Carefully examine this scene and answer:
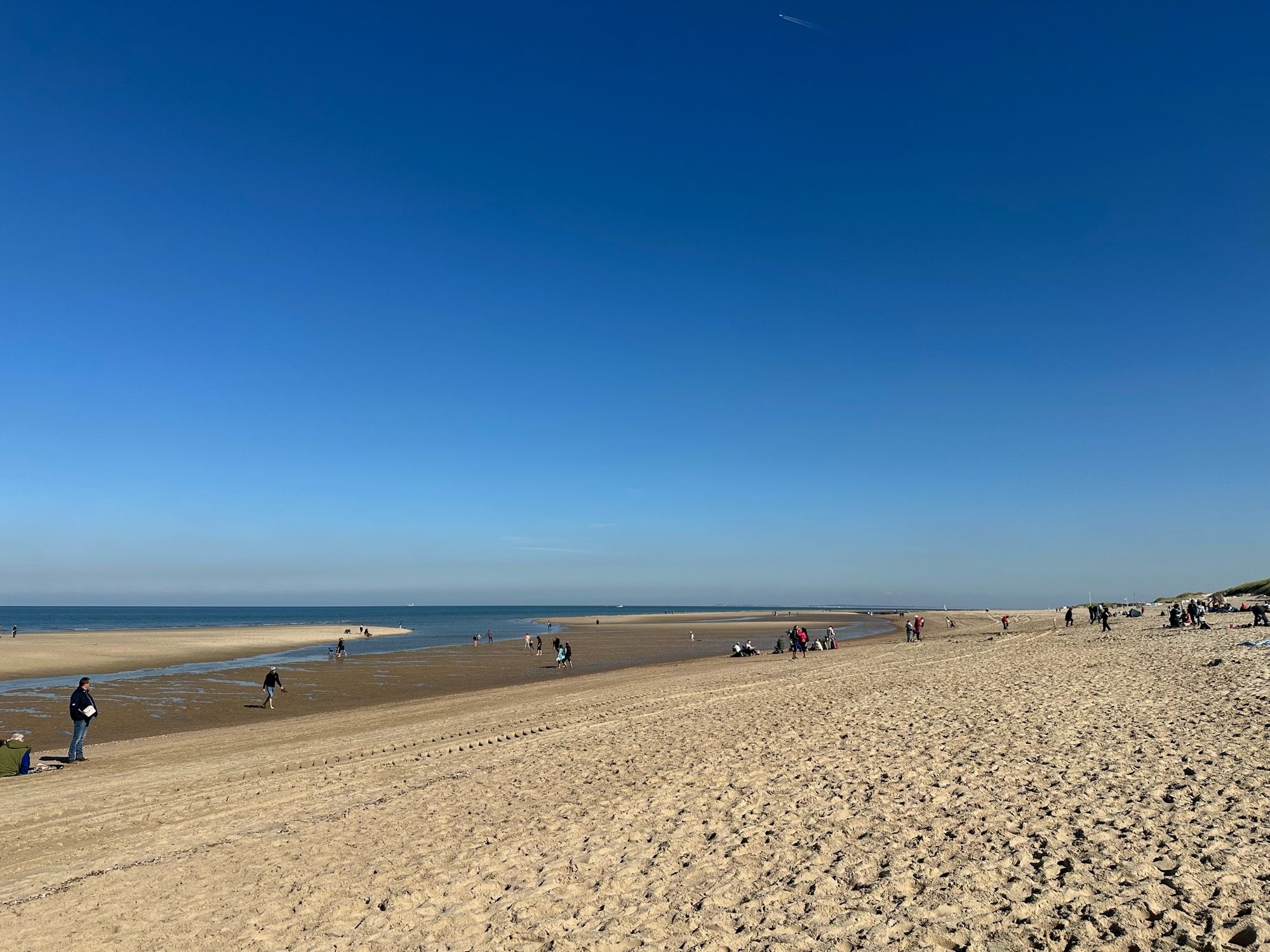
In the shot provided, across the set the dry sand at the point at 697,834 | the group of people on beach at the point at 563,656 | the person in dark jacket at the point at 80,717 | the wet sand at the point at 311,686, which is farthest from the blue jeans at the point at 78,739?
the group of people on beach at the point at 563,656

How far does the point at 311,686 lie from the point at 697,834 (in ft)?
88.5

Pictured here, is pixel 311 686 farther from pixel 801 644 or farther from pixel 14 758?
pixel 801 644

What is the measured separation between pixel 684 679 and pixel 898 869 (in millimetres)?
19952

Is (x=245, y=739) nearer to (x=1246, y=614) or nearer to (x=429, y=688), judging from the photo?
(x=429, y=688)

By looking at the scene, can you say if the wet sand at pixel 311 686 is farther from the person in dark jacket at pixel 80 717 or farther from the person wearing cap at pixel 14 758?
Answer: the person wearing cap at pixel 14 758

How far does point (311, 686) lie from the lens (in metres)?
30.1

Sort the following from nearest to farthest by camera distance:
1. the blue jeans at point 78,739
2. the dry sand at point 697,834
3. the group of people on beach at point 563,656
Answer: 1. the dry sand at point 697,834
2. the blue jeans at point 78,739
3. the group of people on beach at point 563,656

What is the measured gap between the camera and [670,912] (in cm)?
631

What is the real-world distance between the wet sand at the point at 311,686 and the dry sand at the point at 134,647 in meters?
2.09

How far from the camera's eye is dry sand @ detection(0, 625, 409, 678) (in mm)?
37781

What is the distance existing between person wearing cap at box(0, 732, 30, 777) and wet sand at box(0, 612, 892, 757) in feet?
7.70

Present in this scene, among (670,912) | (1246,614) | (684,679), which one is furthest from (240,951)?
(1246,614)

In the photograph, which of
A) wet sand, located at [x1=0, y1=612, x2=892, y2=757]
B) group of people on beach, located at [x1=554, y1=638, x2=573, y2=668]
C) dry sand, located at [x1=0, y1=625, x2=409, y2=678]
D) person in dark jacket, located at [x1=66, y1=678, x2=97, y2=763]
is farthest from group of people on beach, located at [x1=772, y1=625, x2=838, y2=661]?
dry sand, located at [x1=0, y1=625, x2=409, y2=678]

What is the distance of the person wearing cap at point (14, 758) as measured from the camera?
13.9 m
